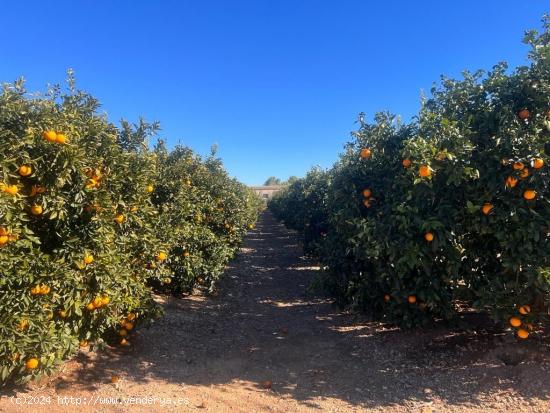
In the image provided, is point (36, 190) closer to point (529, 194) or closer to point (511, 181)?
point (511, 181)

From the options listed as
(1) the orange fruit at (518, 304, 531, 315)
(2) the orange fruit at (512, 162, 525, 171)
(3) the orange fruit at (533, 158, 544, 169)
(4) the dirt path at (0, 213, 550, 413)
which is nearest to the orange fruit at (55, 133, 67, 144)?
(4) the dirt path at (0, 213, 550, 413)

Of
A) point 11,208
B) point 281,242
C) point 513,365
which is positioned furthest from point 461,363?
point 281,242

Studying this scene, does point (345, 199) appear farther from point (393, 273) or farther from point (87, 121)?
point (87, 121)

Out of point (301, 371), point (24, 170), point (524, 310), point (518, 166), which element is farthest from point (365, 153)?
point (24, 170)

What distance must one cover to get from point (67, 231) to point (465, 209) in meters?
3.71

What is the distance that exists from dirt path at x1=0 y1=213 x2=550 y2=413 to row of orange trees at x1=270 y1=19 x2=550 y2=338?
1.73 feet

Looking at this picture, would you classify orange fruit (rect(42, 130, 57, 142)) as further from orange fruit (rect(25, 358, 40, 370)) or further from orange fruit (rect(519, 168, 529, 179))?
orange fruit (rect(519, 168, 529, 179))

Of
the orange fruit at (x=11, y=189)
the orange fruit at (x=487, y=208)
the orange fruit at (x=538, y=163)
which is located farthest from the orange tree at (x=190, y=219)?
the orange fruit at (x=538, y=163)

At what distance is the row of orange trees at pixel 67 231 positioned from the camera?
297cm

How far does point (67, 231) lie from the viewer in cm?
344

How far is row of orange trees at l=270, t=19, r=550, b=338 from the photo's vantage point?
11.8 ft

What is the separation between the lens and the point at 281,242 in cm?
1867

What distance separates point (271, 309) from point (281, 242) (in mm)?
11212

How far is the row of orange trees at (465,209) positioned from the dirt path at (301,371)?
1.73 ft
